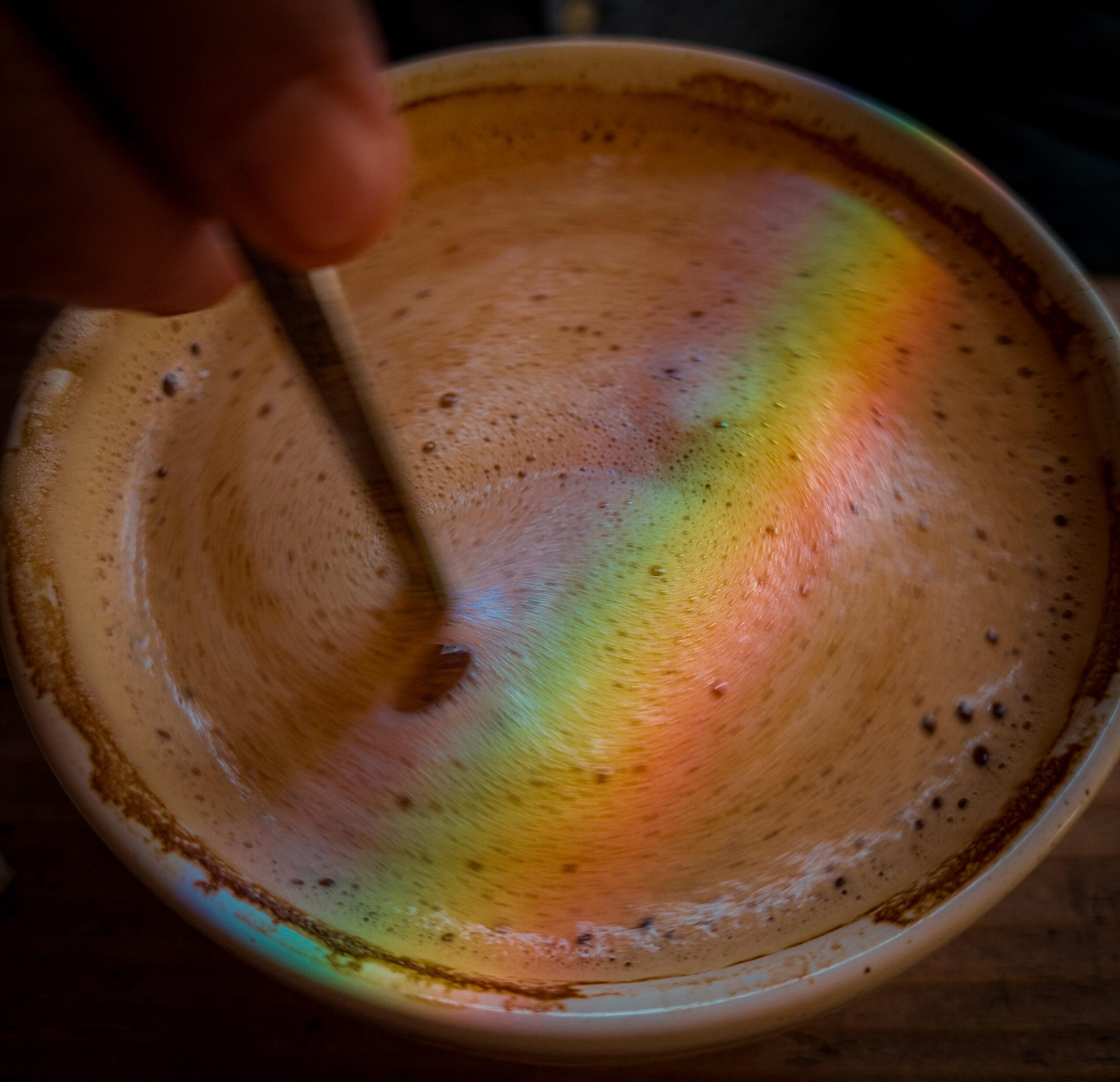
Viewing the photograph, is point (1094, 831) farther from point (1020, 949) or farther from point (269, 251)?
point (269, 251)

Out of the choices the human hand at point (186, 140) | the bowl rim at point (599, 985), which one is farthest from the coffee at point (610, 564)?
the human hand at point (186, 140)

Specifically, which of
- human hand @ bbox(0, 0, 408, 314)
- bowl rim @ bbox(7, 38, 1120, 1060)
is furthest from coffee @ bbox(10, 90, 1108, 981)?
human hand @ bbox(0, 0, 408, 314)

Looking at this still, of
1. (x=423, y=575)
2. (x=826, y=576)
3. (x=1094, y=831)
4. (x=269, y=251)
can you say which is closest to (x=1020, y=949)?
(x=1094, y=831)

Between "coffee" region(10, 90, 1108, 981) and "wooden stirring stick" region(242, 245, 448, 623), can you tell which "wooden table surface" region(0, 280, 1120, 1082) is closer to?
"coffee" region(10, 90, 1108, 981)

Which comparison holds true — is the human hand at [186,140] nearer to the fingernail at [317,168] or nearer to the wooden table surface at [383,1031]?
the fingernail at [317,168]

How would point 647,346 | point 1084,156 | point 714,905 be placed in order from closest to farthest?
point 714,905, point 647,346, point 1084,156

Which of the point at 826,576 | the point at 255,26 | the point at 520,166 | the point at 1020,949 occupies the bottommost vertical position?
the point at 1020,949

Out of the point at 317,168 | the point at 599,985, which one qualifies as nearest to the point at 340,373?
the point at 317,168
